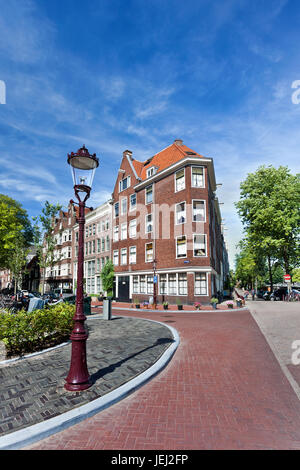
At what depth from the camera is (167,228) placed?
2558 centimetres

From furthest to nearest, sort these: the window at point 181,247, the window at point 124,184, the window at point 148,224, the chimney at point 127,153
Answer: the chimney at point 127,153, the window at point 124,184, the window at point 148,224, the window at point 181,247

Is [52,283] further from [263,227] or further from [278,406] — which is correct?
[278,406]

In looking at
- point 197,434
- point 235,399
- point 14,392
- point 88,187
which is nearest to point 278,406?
point 235,399

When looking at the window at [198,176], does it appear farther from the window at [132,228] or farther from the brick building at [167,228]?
the window at [132,228]

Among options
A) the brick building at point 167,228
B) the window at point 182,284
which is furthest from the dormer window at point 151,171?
the window at point 182,284

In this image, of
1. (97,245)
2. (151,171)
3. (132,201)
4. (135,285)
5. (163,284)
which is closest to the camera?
(163,284)

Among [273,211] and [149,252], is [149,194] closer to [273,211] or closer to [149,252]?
[149,252]

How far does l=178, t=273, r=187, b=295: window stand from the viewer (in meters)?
23.2

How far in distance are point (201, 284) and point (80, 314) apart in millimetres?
19030

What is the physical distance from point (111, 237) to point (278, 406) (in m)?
30.9

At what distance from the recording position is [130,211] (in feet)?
101

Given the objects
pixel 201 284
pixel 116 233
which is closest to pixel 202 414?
pixel 201 284

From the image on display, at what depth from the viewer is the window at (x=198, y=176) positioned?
24.3 metres

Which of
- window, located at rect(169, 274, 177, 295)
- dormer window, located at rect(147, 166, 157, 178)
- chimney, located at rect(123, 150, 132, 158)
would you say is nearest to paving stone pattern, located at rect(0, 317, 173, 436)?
window, located at rect(169, 274, 177, 295)
